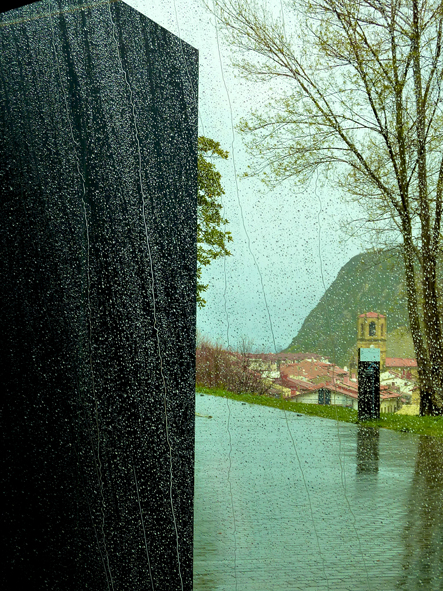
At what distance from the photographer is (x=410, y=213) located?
12.9 meters

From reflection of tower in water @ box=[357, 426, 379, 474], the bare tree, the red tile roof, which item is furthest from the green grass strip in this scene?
the bare tree

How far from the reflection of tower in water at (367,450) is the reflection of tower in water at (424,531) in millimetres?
389

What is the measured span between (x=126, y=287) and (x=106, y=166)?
0.35 meters

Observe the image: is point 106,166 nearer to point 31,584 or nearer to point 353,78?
point 31,584

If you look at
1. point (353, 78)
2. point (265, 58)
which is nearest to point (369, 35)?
point (353, 78)

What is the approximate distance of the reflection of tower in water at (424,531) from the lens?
3.21 meters

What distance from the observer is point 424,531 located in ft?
13.7

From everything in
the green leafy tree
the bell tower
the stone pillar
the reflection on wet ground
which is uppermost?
the green leafy tree

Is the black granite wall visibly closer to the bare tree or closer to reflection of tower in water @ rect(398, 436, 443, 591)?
reflection of tower in water @ rect(398, 436, 443, 591)

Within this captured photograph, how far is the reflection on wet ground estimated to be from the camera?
3.32 metres

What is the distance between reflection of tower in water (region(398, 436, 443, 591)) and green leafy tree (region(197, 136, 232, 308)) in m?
8.37

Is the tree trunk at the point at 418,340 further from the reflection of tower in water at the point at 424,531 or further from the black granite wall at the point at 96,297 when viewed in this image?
the black granite wall at the point at 96,297

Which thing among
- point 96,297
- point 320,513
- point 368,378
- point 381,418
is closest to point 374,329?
point 381,418

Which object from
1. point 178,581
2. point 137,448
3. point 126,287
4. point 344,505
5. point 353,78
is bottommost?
point 344,505
